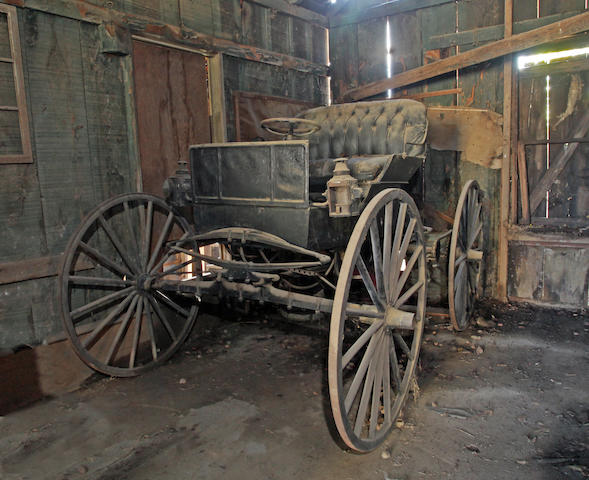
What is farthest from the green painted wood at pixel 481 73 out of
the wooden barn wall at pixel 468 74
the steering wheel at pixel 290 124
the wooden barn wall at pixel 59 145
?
the wooden barn wall at pixel 59 145

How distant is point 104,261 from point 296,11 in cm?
366

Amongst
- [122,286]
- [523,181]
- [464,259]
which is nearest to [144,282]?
[122,286]

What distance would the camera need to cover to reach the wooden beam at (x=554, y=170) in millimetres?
5152

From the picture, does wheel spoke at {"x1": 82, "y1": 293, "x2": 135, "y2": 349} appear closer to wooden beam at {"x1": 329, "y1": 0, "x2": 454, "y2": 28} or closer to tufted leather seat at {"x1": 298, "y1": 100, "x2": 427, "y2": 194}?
tufted leather seat at {"x1": 298, "y1": 100, "x2": 427, "y2": 194}

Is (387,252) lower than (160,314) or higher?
higher

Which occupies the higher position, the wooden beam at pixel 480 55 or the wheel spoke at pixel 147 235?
the wooden beam at pixel 480 55

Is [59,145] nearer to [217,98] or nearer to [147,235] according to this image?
[147,235]

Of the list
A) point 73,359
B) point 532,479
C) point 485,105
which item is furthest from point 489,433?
point 485,105

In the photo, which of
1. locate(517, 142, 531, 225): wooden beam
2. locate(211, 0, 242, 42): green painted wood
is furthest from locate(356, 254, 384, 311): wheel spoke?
locate(517, 142, 531, 225): wooden beam

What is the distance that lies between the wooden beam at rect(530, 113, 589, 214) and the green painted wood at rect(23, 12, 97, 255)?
4533mm

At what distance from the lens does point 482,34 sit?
5.36 metres

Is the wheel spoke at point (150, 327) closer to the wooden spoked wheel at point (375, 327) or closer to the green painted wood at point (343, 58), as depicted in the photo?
the wooden spoked wheel at point (375, 327)

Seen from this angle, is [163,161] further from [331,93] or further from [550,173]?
[550,173]

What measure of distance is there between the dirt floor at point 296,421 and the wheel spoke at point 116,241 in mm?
897
